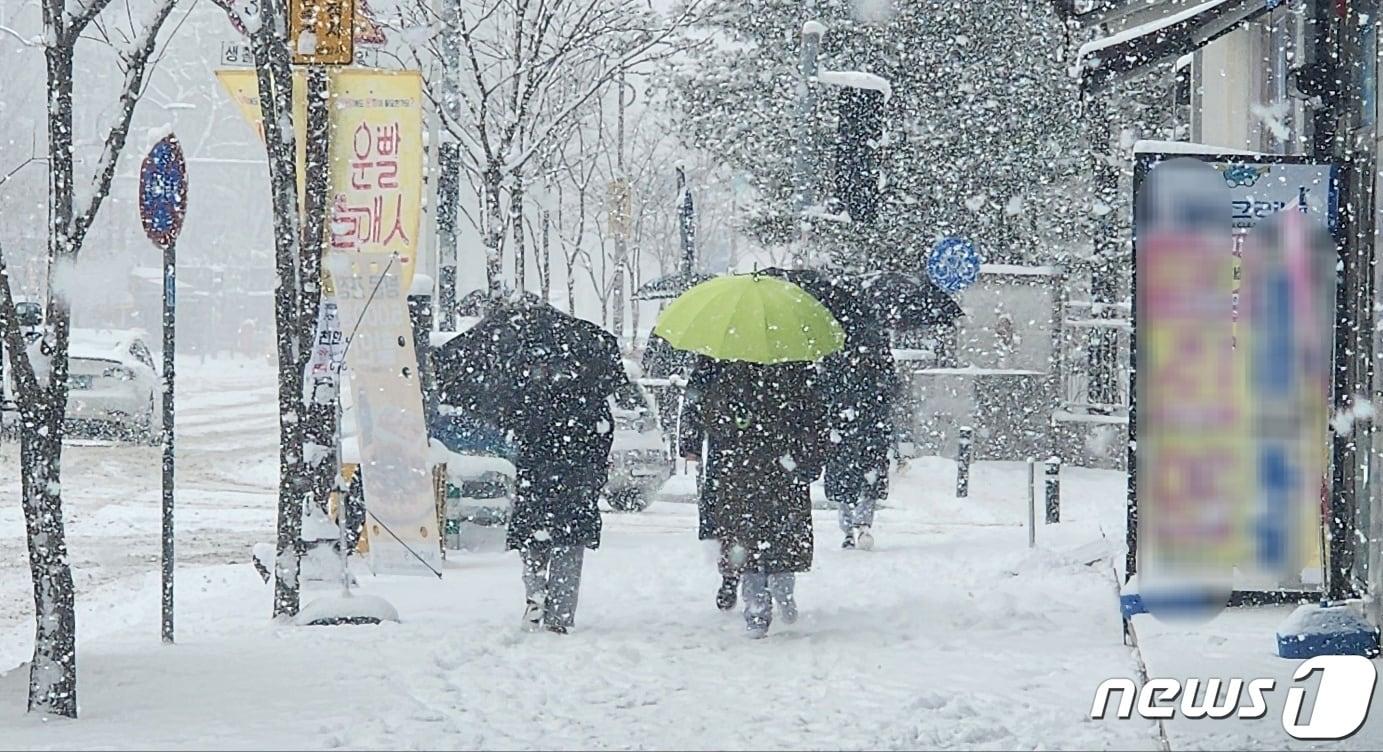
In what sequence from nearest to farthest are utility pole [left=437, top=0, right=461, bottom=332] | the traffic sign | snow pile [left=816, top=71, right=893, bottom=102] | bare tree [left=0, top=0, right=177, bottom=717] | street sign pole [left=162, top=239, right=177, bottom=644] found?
1. bare tree [left=0, top=0, right=177, bottom=717]
2. street sign pole [left=162, top=239, right=177, bottom=644]
3. the traffic sign
4. utility pole [left=437, top=0, right=461, bottom=332]
5. snow pile [left=816, top=71, right=893, bottom=102]

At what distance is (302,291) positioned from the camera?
9062mm

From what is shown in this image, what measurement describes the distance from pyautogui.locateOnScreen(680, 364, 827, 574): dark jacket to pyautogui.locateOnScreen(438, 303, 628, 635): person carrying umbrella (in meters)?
0.61

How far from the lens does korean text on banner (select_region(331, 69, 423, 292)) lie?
1002 cm

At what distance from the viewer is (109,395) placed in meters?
22.6

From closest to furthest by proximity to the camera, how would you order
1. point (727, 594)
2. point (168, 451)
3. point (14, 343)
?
point (14, 343), point (168, 451), point (727, 594)

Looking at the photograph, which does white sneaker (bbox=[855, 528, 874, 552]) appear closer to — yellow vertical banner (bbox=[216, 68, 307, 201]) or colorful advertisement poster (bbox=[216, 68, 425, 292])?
colorful advertisement poster (bbox=[216, 68, 425, 292])

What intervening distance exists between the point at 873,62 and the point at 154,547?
587 inches

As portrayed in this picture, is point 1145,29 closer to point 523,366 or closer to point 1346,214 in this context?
point 1346,214

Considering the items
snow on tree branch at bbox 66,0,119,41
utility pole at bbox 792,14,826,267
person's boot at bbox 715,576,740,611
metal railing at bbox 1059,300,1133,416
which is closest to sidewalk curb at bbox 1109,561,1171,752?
person's boot at bbox 715,576,740,611

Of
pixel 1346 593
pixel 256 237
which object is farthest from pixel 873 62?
pixel 256 237

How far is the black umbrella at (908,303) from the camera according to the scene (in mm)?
14766

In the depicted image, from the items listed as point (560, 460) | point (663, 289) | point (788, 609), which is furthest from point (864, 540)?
point (663, 289)

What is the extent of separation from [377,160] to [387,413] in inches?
61.7

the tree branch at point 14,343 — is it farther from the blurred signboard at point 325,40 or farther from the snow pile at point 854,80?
the snow pile at point 854,80
